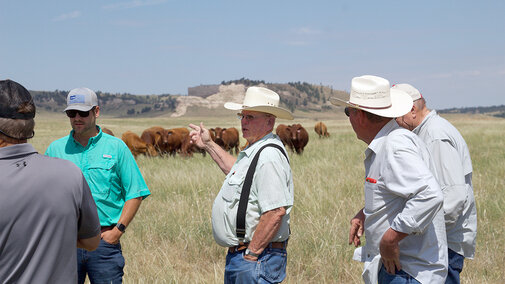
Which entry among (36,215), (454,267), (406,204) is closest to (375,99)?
(406,204)

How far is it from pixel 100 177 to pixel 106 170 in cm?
7

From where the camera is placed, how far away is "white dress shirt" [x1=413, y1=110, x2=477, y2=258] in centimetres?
321

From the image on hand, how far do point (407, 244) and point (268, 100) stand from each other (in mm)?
1392

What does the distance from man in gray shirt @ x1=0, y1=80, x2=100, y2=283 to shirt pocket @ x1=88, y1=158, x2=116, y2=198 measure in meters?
1.41

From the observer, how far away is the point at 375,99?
292 cm

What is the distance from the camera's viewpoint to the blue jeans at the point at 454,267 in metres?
3.29

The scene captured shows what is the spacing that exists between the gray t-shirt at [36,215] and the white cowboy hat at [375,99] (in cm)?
165

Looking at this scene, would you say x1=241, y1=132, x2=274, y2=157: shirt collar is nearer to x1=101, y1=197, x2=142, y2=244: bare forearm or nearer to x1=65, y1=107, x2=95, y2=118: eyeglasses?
x1=101, y1=197, x2=142, y2=244: bare forearm

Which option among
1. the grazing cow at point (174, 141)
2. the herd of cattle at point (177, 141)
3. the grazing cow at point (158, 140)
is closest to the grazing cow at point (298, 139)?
the herd of cattle at point (177, 141)

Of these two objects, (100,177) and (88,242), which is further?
(100,177)

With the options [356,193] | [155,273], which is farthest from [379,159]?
[356,193]

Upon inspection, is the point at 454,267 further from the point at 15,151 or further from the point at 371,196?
the point at 15,151

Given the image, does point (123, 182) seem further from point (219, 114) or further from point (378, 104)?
point (219, 114)

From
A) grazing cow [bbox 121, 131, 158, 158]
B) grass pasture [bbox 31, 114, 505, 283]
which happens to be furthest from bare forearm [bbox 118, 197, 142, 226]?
grazing cow [bbox 121, 131, 158, 158]
